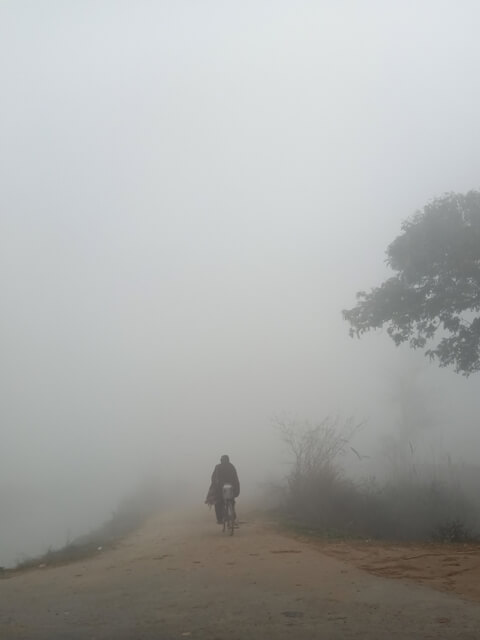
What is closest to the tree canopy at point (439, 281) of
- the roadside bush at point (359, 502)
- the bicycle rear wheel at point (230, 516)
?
Answer: the roadside bush at point (359, 502)

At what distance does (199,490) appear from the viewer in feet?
102

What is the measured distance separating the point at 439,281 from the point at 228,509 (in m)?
8.34

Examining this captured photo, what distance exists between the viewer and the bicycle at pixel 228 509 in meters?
14.3

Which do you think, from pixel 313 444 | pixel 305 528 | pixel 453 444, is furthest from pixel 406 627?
pixel 453 444

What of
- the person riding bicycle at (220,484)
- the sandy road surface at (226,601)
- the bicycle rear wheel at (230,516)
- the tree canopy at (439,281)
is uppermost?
the tree canopy at (439,281)

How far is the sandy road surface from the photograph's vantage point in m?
6.87

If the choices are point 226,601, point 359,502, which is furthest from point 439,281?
point 226,601

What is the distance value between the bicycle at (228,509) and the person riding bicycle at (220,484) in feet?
0.46

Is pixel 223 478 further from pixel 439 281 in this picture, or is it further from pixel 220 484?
pixel 439 281

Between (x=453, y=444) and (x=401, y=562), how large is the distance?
31089 mm

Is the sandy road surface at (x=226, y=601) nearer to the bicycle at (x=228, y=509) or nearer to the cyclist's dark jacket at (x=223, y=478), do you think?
the bicycle at (x=228, y=509)

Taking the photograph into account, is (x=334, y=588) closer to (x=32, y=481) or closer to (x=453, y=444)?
(x=453, y=444)

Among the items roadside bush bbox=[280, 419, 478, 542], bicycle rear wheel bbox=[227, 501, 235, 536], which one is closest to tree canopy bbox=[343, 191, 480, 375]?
roadside bush bbox=[280, 419, 478, 542]

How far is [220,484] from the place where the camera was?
49.4 feet
